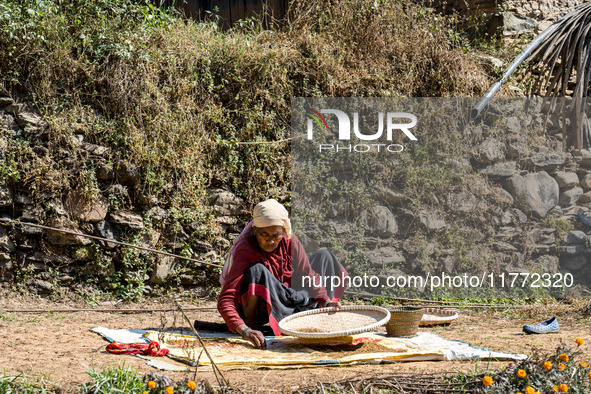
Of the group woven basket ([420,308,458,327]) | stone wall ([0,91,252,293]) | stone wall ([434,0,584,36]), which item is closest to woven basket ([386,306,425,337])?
woven basket ([420,308,458,327])

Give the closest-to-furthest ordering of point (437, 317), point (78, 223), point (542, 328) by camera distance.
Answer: point (542, 328) < point (437, 317) < point (78, 223)

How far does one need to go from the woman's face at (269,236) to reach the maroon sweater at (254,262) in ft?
0.21

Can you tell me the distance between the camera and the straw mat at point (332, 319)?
11.7ft

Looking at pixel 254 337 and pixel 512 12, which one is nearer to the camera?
pixel 254 337

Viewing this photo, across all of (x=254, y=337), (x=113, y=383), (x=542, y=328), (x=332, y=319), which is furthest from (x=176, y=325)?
(x=542, y=328)

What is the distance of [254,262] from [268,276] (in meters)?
0.13

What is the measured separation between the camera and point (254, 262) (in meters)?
3.77

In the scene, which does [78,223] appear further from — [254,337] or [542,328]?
[542,328]

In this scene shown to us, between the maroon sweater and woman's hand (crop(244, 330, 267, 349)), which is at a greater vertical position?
the maroon sweater

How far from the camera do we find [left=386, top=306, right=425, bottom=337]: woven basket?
381cm

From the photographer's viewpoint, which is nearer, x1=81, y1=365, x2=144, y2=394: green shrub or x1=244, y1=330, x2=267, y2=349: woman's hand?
x1=81, y1=365, x2=144, y2=394: green shrub

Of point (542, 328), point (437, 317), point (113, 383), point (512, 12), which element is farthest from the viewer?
point (512, 12)

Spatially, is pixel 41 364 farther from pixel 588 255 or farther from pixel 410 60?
pixel 588 255

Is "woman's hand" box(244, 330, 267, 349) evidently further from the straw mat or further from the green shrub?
the green shrub
